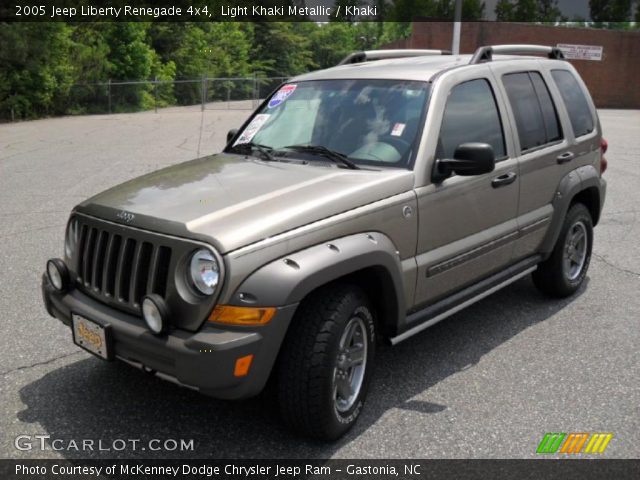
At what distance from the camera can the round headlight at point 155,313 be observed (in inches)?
114

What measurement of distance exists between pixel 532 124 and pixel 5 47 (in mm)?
22529

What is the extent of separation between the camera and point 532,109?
480 cm

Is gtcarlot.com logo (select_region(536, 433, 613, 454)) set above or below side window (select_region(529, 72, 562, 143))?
below

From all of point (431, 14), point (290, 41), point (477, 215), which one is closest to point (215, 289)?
point (477, 215)

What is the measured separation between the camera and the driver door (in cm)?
381

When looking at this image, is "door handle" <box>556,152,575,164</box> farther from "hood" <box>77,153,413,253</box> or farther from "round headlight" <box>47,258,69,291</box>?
"round headlight" <box>47,258,69,291</box>

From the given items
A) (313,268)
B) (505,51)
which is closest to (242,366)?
(313,268)

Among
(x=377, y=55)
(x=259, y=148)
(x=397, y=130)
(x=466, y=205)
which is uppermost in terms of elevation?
(x=377, y=55)

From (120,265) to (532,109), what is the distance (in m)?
3.17

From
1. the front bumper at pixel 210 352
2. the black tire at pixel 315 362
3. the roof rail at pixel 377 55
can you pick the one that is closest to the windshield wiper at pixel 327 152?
the black tire at pixel 315 362

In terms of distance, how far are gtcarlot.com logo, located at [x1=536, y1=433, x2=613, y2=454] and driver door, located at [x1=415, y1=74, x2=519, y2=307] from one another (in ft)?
3.30

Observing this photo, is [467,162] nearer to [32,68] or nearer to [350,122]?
[350,122]

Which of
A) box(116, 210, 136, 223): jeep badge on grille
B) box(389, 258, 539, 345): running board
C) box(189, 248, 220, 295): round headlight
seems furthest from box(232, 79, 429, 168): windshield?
box(189, 248, 220, 295): round headlight

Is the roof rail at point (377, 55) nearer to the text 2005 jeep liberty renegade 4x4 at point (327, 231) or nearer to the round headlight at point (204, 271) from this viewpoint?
the text 2005 jeep liberty renegade 4x4 at point (327, 231)
